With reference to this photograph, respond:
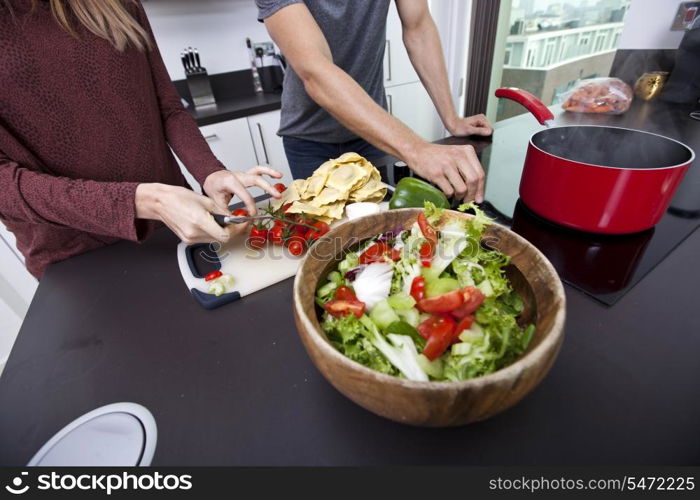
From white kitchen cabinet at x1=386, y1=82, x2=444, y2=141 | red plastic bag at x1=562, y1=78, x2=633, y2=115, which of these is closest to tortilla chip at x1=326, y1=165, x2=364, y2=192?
red plastic bag at x1=562, y1=78, x2=633, y2=115

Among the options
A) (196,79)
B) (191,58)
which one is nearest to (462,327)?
(196,79)

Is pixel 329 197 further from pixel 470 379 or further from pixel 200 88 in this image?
pixel 200 88

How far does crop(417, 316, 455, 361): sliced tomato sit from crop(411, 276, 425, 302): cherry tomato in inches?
1.4

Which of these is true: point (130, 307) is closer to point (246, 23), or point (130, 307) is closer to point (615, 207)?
point (615, 207)

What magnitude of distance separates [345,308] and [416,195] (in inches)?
14.2

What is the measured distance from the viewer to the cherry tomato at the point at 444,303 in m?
0.38

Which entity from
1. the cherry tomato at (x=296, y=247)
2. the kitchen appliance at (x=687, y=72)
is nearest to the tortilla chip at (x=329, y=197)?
the cherry tomato at (x=296, y=247)

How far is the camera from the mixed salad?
357 mm

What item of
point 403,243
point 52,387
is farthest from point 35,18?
point 403,243

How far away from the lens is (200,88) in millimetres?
2004

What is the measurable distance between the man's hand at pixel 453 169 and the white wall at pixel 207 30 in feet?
6.72

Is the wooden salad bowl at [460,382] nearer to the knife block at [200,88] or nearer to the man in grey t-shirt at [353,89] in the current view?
the man in grey t-shirt at [353,89]

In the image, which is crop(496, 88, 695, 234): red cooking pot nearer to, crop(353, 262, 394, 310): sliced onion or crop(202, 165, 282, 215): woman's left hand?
crop(353, 262, 394, 310): sliced onion

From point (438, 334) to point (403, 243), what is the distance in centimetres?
18
